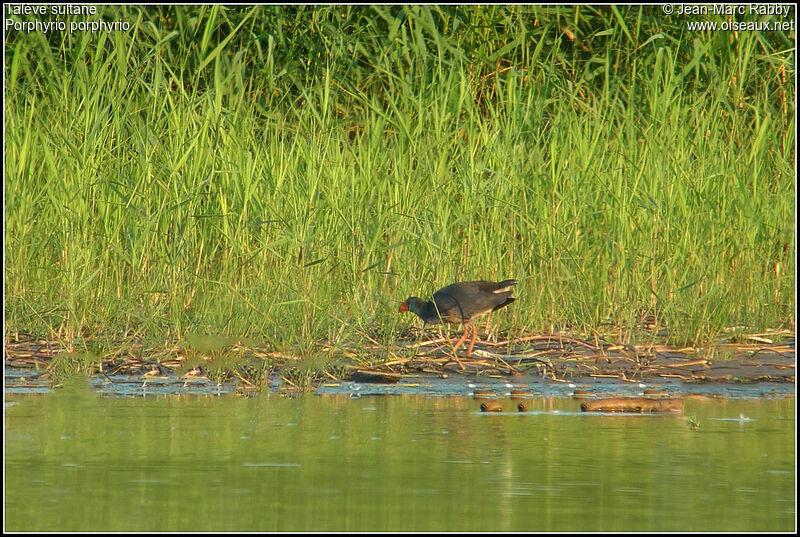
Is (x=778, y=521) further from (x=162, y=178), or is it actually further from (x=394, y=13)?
(x=394, y=13)

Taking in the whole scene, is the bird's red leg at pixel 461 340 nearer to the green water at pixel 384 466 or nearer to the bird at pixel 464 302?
the bird at pixel 464 302

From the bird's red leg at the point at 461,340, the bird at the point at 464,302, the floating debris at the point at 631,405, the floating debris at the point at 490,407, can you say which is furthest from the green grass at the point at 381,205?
the floating debris at the point at 631,405

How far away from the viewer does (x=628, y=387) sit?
6.47 m

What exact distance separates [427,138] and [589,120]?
114 cm

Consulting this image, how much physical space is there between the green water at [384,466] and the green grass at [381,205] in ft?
4.59

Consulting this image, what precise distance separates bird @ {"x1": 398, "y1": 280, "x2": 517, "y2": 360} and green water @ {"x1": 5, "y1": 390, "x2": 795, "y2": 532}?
118 cm

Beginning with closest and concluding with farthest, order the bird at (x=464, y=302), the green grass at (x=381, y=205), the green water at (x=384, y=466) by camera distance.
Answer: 1. the green water at (x=384, y=466)
2. the bird at (x=464, y=302)
3. the green grass at (x=381, y=205)

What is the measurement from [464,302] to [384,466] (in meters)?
2.65

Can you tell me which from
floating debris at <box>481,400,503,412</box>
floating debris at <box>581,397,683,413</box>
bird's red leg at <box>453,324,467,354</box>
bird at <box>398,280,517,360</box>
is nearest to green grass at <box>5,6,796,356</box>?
bird at <box>398,280,517,360</box>

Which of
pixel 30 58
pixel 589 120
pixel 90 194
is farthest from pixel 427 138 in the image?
pixel 30 58

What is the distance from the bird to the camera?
7.09 m

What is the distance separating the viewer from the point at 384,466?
4.53 metres

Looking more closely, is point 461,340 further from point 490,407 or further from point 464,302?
point 490,407

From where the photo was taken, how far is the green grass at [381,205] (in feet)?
24.0
